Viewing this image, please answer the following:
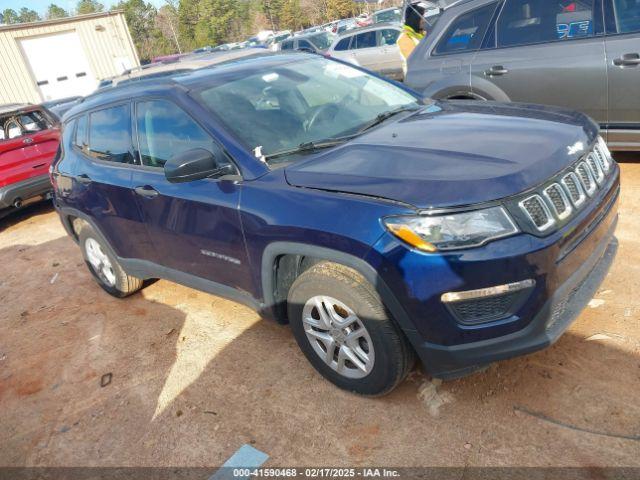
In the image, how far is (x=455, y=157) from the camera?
2.45m

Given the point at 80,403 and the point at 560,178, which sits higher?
the point at 560,178

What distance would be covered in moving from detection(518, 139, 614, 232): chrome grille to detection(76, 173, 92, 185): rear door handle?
3.30m

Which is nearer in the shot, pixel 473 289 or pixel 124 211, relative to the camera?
pixel 473 289

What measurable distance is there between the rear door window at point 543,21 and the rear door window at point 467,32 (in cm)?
16

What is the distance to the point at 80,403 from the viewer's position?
3.38m

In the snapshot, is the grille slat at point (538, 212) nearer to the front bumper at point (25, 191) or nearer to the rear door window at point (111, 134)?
the rear door window at point (111, 134)

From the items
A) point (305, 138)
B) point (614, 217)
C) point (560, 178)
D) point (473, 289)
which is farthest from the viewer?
point (305, 138)

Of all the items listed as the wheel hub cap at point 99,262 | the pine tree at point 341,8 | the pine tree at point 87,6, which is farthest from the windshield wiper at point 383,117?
the pine tree at point 87,6

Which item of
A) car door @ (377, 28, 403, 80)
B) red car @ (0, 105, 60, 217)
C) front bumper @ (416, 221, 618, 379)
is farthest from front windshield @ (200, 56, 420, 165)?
car door @ (377, 28, 403, 80)

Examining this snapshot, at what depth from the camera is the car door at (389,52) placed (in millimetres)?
12797

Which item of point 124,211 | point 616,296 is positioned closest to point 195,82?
point 124,211

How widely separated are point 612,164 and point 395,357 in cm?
165

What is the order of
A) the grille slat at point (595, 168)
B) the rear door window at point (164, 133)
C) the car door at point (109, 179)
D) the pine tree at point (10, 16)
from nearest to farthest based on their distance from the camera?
1. the grille slat at point (595, 168)
2. the rear door window at point (164, 133)
3. the car door at point (109, 179)
4. the pine tree at point (10, 16)

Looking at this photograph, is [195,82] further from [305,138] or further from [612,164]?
[612,164]
